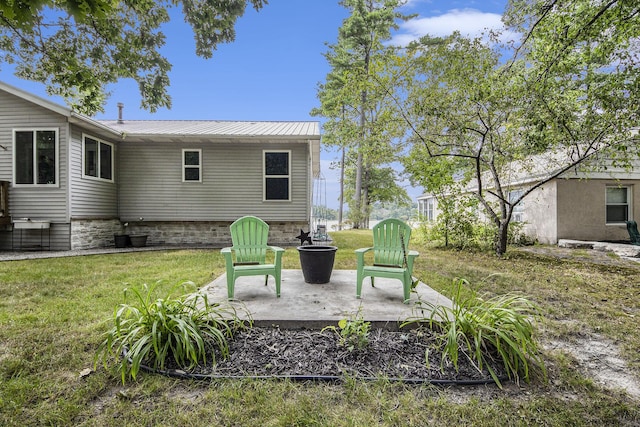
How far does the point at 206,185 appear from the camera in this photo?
395 inches

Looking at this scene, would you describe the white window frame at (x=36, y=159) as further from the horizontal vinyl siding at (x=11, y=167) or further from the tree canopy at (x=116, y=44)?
the tree canopy at (x=116, y=44)

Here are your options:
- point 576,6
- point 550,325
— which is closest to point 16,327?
point 550,325

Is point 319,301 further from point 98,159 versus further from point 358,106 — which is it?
point 358,106

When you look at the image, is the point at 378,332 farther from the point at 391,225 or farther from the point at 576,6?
the point at 576,6

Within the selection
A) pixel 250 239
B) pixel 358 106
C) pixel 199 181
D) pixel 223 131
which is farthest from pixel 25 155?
pixel 358 106

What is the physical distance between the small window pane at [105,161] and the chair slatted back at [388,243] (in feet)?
29.3

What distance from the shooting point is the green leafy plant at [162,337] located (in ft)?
7.31

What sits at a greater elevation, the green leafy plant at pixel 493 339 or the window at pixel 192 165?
the window at pixel 192 165

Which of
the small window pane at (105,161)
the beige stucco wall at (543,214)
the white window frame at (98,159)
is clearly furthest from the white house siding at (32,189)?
the beige stucco wall at (543,214)

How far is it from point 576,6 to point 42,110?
1213cm

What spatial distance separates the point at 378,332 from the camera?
277cm

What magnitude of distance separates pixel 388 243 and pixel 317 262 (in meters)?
0.95

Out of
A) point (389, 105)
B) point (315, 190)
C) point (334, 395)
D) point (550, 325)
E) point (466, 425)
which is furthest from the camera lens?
point (315, 190)

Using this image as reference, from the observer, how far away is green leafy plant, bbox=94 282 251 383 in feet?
7.31
